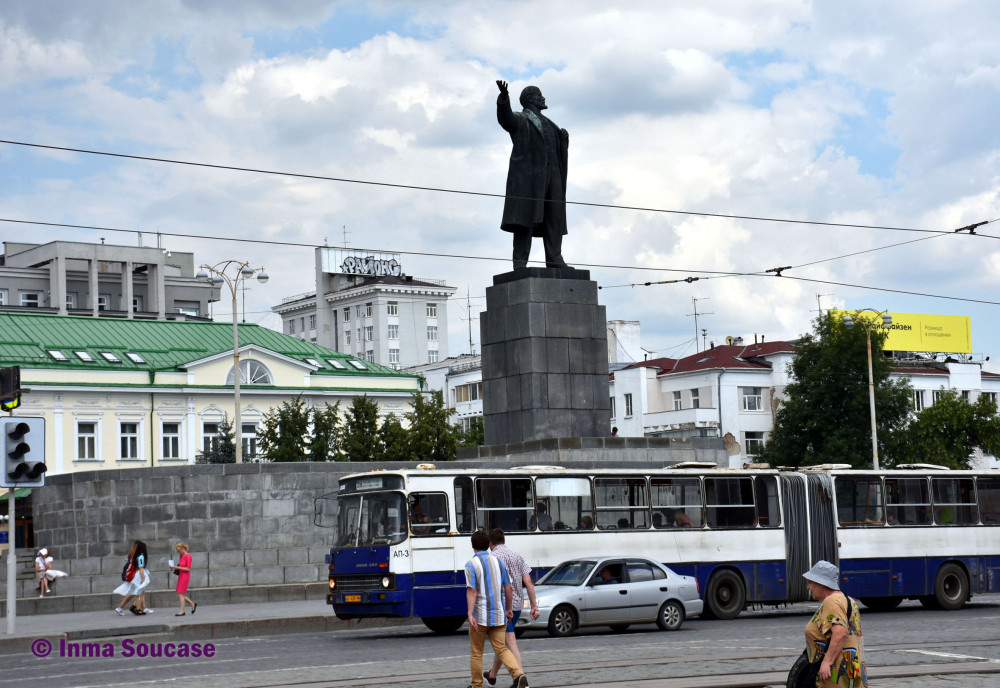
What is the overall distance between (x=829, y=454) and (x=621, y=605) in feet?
169

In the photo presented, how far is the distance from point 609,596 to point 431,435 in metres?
31.8

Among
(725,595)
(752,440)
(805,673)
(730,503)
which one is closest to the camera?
(805,673)

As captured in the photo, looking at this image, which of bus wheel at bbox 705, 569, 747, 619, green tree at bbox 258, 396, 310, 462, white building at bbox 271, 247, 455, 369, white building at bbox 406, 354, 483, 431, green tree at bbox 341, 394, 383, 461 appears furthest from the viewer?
white building at bbox 271, 247, 455, 369

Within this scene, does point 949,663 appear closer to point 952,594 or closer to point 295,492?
point 952,594

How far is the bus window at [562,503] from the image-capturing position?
24.8 metres

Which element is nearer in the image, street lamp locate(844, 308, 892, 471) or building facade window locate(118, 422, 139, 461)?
street lamp locate(844, 308, 892, 471)

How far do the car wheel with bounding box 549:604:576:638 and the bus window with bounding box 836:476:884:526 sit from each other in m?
7.52

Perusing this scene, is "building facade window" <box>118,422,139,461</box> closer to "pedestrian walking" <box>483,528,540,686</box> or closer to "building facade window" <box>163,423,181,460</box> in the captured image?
"building facade window" <box>163,423,181,460</box>

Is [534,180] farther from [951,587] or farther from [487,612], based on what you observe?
[487,612]

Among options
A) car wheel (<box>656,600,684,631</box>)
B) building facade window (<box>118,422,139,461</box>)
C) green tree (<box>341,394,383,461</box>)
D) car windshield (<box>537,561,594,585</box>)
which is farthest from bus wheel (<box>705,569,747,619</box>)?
building facade window (<box>118,422,139,461</box>)

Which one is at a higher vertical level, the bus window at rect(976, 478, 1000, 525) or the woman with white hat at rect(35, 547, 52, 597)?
the bus window at rect(976, 478, 1000, 525)

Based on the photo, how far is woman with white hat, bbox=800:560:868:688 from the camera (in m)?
9.55

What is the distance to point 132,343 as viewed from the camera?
7512cm

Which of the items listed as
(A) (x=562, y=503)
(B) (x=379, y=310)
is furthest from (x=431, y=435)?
(B) (x=379, y=310)
